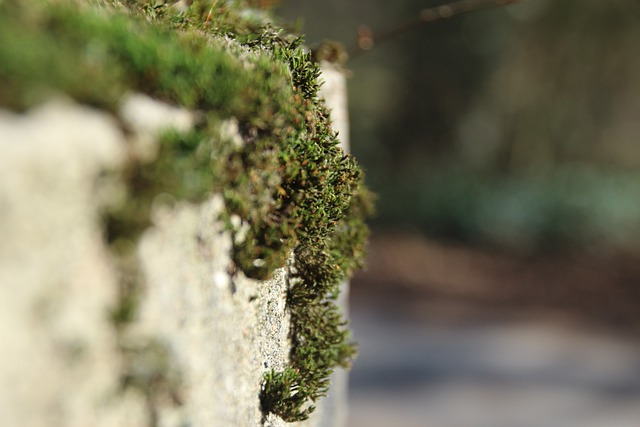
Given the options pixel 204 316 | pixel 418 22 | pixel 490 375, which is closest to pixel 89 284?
pixel 204 316

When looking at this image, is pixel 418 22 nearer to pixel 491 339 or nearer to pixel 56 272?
pixel 56 272

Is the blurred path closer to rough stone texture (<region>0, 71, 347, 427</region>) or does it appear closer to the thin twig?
the thin twig

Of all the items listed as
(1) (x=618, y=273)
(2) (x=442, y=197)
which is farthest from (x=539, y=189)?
(1) (x=618, y=273)

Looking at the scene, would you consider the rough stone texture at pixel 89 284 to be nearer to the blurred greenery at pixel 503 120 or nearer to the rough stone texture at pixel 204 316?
the rough stone texture at pixel 204 316

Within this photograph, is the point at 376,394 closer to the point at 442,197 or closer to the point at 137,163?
the point at 137,163

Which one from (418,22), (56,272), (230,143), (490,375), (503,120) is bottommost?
(56,272)

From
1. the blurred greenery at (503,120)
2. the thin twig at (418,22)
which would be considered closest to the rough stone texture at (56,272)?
the thin twig at (418,22)

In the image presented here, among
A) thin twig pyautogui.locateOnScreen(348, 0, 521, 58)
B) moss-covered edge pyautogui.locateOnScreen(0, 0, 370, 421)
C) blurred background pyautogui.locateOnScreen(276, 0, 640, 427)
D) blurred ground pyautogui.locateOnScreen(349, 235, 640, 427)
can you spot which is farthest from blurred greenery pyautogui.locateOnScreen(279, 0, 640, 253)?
moss-covered edge pyautogui.locateOnScreen(0, 0, 370, 421)
